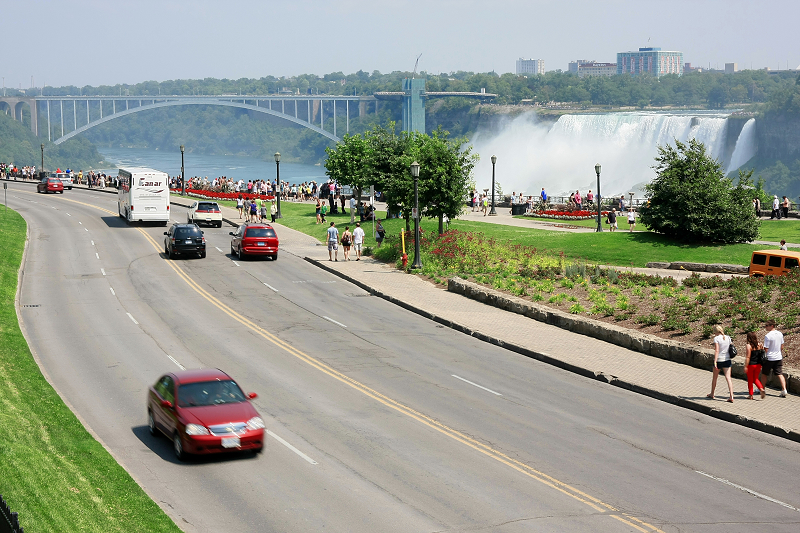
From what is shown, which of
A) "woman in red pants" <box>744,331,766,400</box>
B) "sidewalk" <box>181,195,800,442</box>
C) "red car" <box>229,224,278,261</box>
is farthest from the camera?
"red car" <box>229,224,278,261</box>

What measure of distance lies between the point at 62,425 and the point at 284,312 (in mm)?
12690

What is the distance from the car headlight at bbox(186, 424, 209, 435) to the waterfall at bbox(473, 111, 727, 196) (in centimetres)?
11824

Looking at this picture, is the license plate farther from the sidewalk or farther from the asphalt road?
the sidewalk

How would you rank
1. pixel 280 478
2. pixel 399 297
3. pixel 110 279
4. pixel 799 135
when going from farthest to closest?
pixel 799 135 → pixel 110 279 → pixel 399 297 → pixel 280 478

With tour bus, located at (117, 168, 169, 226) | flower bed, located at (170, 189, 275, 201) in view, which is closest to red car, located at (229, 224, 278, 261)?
tour bus, located at (117, 168, 169, 226)

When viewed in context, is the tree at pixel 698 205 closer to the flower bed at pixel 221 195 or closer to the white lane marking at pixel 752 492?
the white lane marking at pixel 752 492

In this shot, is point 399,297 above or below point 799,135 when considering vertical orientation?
below

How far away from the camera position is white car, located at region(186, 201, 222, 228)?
171 ft

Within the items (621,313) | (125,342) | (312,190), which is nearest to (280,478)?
(125,342)

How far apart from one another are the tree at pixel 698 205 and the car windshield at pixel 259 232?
17.7 meters

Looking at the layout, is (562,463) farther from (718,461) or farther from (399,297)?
(399,297)

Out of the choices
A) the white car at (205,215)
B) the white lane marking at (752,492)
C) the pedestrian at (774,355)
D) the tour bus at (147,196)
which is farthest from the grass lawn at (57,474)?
the white car at (205,215)

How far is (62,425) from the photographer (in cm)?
1548

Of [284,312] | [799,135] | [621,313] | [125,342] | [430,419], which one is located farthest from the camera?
[799,135]
